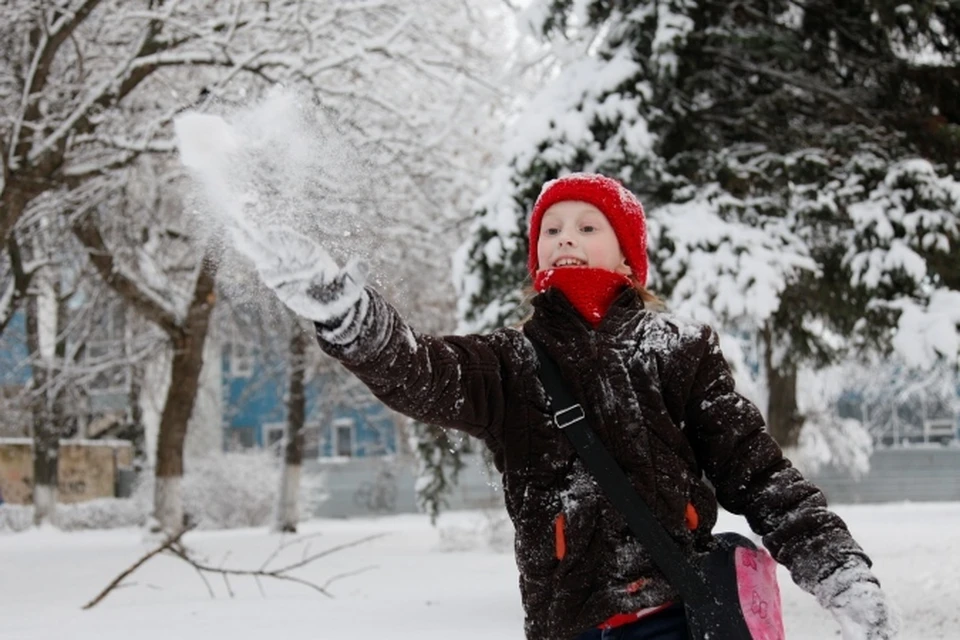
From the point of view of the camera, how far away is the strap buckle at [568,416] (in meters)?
2.12

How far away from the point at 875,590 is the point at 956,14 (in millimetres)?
7018

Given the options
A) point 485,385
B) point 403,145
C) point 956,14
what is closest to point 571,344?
point 485,385

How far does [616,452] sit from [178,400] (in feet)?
47.0

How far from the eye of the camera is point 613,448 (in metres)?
2.15

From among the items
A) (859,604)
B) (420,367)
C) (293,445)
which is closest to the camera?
(420,367)

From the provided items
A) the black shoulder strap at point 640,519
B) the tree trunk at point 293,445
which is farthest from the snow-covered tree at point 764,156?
the tree trunk at point 293,445

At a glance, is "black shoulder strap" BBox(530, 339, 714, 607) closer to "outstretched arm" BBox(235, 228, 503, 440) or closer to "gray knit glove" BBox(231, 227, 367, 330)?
"outstretched arm" BBox(235, 228, 503, 440)

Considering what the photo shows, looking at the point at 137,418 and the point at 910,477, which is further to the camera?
the point at 910,477

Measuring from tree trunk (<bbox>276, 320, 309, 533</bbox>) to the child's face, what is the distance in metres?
15.4

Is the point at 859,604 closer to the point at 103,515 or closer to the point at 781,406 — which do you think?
the point at 781,406

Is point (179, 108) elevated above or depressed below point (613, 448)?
above

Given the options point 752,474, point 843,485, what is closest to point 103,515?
point 843,485

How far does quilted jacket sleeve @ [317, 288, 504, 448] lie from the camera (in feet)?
5.54

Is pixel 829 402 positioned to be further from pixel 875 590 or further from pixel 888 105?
pixel 875 590
